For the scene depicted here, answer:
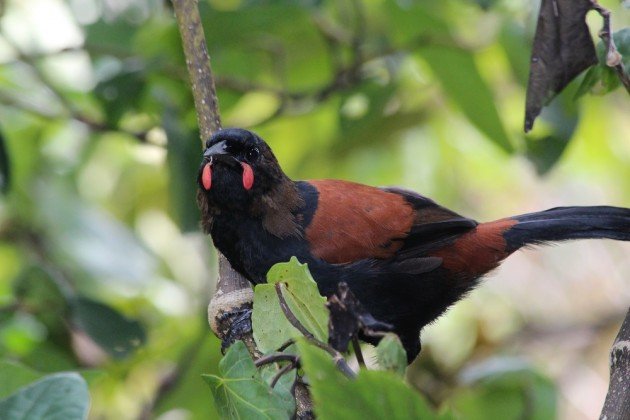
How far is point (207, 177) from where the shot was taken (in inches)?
122

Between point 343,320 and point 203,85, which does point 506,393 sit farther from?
point 343,320

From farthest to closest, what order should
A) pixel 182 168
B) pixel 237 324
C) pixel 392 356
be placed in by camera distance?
pixel 182 168, pixel 237 324, pixel 392 356

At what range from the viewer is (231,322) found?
262cm

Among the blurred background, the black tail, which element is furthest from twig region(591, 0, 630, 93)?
the black tail

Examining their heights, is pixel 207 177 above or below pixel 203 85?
below

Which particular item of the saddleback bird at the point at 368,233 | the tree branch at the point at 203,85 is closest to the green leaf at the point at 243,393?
the tree branch at the point at 203,85

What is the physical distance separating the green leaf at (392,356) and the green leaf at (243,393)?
0.29 meters

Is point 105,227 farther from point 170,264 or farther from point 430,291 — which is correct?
point 430,291

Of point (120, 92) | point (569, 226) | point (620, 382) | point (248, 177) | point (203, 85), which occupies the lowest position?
point (620, 382)

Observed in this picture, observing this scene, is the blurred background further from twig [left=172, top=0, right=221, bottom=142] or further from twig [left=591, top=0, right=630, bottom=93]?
twig [left=172, top=0, right=221, bottom=142]

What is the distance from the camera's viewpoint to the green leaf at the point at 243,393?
1.84m

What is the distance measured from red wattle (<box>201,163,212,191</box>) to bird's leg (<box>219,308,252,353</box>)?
583mm

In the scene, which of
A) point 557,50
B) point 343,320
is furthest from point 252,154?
point 343,320

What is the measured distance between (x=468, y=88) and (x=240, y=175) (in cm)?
102
